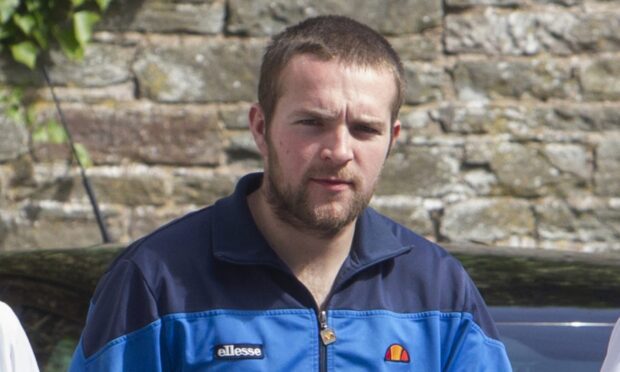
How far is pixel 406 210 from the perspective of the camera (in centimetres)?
665

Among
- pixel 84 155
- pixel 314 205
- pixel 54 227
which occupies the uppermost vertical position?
pixel 314 205

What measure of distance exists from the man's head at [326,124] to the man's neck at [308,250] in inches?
1.3

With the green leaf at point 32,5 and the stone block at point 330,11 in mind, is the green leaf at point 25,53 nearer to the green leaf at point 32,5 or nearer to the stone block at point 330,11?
the green leaf at point 32,5

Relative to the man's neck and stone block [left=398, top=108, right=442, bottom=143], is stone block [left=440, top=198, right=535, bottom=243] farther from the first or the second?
the man's neck

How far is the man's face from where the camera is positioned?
2684 mm

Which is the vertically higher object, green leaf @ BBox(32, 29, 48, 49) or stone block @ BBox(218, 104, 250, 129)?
green leaf @ BBox(32, 29, 48, 49)

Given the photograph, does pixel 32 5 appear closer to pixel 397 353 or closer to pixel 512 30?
pixel 512 30

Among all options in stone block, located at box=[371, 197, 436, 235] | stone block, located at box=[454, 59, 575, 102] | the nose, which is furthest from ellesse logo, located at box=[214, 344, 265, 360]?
stone block, located at box=[454, 59, 575, 102]

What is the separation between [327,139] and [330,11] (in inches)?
158

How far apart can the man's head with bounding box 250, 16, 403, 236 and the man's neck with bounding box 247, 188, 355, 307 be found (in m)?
0.03

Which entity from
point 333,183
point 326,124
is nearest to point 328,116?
point 326,124

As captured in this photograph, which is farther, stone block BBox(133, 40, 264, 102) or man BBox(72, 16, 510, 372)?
stone block BBox(133, 40, 264, 102)

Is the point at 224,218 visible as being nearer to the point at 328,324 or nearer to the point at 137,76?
the point at 328,324

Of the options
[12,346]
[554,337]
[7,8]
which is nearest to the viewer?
[12,346]
